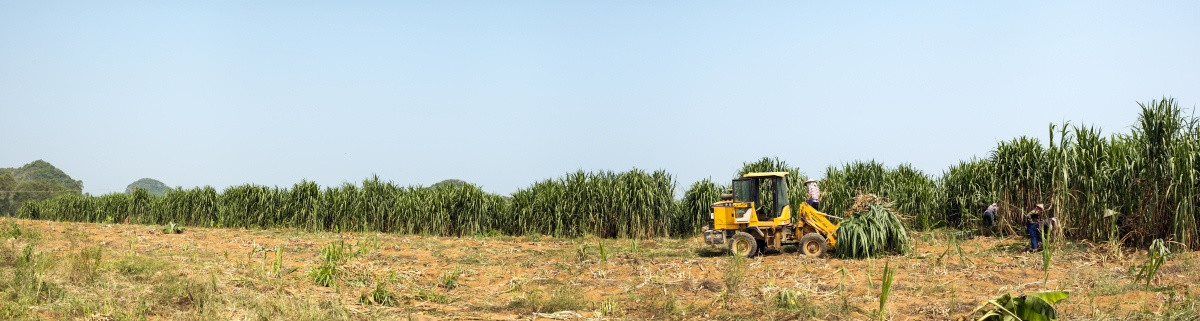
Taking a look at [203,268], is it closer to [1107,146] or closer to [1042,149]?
[1107,146]

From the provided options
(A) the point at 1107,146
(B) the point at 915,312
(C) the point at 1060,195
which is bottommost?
(B) the point at 915,312

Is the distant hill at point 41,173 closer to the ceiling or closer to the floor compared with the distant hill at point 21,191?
closer to the ceiling

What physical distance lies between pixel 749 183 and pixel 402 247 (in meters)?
7.39

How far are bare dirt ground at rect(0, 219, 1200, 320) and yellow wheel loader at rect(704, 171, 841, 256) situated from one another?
0.42 m

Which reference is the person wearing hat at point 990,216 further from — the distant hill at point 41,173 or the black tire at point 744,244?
the distant hill at point 41,173

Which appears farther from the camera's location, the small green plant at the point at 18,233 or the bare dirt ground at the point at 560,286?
the small green plant at the point at 18,233

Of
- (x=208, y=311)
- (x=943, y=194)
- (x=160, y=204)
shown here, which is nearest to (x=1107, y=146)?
(x=943, y=194)

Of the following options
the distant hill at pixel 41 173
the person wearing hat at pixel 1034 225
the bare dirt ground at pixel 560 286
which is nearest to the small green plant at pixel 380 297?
the bare dirt ground at pixel 560 286

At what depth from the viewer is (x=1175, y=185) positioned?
501 inches

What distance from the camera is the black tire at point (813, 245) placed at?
13.6m

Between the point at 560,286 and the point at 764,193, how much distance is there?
17.7ft

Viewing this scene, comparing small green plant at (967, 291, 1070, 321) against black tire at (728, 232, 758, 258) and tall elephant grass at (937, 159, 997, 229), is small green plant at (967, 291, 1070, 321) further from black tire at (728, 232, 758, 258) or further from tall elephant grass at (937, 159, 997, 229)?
tall elephant grass at (937, 159, 997, 229)

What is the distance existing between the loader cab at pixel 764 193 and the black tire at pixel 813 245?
0.67 m

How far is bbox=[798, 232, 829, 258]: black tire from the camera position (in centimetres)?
1355
